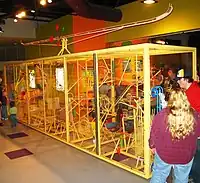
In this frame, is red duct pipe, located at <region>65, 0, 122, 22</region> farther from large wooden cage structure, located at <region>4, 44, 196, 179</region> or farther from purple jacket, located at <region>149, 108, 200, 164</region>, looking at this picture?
purple jacket, located at <region>149, 108, 200, 164</region>

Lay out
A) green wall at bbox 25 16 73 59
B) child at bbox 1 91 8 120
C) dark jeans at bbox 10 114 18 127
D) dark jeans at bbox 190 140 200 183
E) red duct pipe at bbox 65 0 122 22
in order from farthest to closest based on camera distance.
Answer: green wall at bbox 25 16 73 59, child at bbox 1 91 8 120, dark jeans at bbox 10 114 18 127, red duct pipe at bbox 65 0 122 22, dark jeans at bbox 190 140 200 183

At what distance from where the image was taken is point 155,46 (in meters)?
3.44

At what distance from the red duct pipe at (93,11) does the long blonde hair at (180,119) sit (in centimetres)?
315

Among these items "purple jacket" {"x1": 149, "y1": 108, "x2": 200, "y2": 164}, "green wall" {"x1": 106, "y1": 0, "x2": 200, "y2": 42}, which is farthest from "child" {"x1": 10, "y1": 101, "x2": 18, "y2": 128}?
"purple jacket" {"x1": 149, "y1": 108, "x2": 200, "y2": 164}

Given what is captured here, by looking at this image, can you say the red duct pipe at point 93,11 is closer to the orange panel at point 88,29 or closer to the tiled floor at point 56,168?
the orange panel at point 88,29

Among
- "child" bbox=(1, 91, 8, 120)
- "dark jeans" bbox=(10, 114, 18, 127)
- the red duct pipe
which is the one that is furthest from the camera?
"child" bbox=(1, 91, 8, 120)

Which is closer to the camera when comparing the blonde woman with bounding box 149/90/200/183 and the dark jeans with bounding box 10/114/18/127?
the blonde woman with bounding box 149/90/200/183

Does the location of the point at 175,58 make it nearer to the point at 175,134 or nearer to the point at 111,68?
the point at 111,68

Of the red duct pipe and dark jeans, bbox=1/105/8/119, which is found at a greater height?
the red duct pipe

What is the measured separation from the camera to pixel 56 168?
4.11m

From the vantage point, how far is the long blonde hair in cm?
232

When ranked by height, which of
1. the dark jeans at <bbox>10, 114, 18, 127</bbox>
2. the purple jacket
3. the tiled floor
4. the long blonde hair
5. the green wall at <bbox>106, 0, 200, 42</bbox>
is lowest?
the tiled floor

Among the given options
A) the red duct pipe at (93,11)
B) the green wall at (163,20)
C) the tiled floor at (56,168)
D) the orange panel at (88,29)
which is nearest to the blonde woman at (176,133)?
the tiled floor at (56,168)

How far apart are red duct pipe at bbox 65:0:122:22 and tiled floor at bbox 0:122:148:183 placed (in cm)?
285
